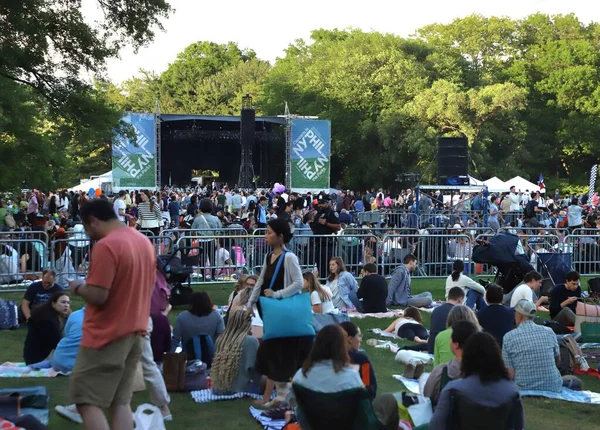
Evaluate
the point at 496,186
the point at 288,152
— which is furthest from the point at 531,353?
the point at 288,152

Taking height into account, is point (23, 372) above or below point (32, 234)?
below

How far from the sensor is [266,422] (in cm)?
716

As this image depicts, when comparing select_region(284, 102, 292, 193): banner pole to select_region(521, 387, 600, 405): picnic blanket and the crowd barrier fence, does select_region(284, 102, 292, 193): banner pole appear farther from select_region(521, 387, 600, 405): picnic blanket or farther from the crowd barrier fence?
select_region(521, 387, 600, 405): picnic blanket

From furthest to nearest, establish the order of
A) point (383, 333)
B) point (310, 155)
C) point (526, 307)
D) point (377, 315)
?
point (310, 155) → point (377, 315) → point (383, 333) → point (526, 307)

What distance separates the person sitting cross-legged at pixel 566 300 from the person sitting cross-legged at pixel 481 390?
22.9ft

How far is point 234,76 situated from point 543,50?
27694 millimetres

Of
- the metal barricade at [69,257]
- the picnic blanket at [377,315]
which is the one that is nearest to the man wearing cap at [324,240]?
the picnic blanket at [377,315]

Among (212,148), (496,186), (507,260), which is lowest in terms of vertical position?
(507,260)

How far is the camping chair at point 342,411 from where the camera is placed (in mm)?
5332

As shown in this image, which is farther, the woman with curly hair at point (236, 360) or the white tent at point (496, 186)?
the white tent at point (496, 186)

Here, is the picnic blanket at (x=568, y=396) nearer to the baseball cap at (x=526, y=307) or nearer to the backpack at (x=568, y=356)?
the baseball cap at (x=526, y=307)

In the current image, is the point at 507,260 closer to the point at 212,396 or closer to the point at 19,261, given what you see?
the point at 212,396

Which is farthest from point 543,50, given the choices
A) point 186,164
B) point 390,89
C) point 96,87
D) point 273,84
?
point 96,87

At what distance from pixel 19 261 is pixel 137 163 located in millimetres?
25162
